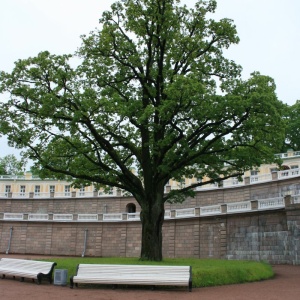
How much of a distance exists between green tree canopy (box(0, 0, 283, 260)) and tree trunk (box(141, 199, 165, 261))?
2.2 inches

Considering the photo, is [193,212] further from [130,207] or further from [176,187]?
[130,207]

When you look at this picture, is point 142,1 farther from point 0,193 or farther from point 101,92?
point 0,193

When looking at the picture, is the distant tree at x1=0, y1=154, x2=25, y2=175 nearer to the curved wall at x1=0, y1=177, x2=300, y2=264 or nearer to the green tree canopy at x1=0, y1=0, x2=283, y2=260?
the curved wall at x1=0, y1=177, x2=300, y2=264

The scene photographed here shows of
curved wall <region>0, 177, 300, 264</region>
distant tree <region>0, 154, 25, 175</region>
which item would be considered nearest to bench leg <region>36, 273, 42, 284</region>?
curved wall <region>0, 177, 300, 264</region>

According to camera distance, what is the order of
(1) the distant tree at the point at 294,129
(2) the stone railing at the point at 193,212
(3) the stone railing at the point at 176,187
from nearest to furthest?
(2) the stone railing at the point at 193,212, (3) the stone railing at the point at 176,187, (1) the distant tree at the point at 294,129

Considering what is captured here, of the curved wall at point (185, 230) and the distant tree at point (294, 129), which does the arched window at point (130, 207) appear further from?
the distant tree at point (294, 129)

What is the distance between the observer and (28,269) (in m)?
17.1

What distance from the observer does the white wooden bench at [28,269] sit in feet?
53.4

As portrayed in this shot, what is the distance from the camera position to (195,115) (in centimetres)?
2105

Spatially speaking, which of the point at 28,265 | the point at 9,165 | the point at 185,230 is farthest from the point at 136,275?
the point at 9,165

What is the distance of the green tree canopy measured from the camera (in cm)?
2104

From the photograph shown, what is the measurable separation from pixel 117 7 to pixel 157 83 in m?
4.86

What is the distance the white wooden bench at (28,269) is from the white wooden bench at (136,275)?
5.63 feet

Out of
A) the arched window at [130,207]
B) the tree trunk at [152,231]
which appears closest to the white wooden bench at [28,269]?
the tree trunk at [152,231]
